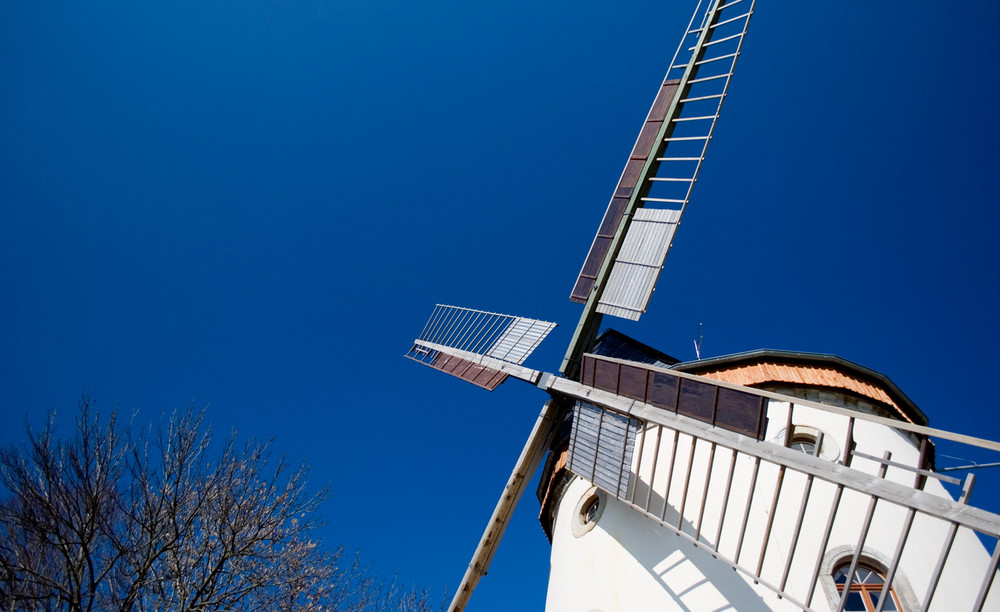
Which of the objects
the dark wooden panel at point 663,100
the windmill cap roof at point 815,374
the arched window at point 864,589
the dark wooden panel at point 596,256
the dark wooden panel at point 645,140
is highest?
the dark wooden panel at point 663,100

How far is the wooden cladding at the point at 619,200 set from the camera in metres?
10.2

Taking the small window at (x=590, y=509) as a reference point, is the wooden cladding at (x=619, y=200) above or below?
above

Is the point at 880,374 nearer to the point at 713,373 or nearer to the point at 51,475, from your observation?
the point at 713,373

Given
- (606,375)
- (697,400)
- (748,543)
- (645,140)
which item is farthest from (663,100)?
(748,543)

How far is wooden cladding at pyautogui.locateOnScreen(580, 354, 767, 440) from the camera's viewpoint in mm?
5418

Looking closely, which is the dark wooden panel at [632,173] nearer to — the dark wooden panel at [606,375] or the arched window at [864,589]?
the dark wooden panel at [606,375]

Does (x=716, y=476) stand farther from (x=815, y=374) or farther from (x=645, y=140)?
(x=645, y=140)

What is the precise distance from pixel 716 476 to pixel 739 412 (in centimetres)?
174

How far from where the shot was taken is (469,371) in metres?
11.5

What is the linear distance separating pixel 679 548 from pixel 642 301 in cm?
387

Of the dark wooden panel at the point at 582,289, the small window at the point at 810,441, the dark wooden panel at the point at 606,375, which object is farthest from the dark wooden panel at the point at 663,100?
the small window at the point at 810,441

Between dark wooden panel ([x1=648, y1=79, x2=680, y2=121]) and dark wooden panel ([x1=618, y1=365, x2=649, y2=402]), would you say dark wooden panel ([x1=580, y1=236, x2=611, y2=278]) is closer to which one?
dark wooden panel ([x1=618, y1=365, x2=649, y2=402])

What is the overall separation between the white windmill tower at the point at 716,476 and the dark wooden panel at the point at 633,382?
0.07 ft

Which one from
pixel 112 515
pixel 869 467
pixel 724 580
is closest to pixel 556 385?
pixel 724 580
